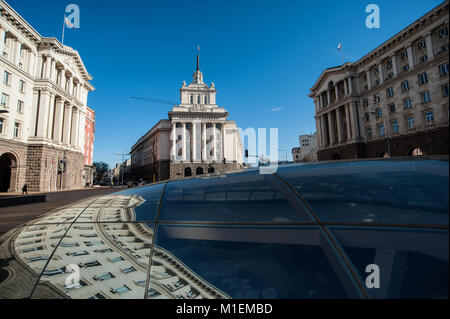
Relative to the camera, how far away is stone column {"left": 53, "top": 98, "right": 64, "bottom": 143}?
30.1 metres

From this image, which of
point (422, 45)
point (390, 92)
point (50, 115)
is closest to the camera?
point (422, 45)

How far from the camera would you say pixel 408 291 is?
1.12 m

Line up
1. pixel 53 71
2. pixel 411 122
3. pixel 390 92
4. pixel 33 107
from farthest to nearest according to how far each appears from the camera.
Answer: pixel 390 92 → pixel 53 71 → pixel 411 122 → pixel 33 107

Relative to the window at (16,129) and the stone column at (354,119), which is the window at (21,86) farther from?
the stone column at (354,119)

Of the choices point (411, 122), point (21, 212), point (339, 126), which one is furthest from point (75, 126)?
point (411, 122)

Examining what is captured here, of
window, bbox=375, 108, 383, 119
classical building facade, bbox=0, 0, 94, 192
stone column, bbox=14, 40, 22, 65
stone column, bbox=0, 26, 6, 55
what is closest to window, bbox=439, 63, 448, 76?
window, bbox=375, 108, 383, 119

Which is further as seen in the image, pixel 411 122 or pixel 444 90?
pixel 411 122

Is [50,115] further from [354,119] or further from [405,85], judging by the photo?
[405,85]

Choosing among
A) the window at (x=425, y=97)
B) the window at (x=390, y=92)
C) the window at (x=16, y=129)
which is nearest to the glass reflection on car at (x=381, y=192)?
the window at (x=425, y=97)

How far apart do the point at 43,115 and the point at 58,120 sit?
3550 millimetres

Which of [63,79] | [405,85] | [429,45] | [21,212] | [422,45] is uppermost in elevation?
[422,45]

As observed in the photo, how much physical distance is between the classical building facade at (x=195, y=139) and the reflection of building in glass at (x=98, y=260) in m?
49.3

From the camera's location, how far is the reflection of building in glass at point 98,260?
160 centimetres

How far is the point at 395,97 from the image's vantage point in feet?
96.3
